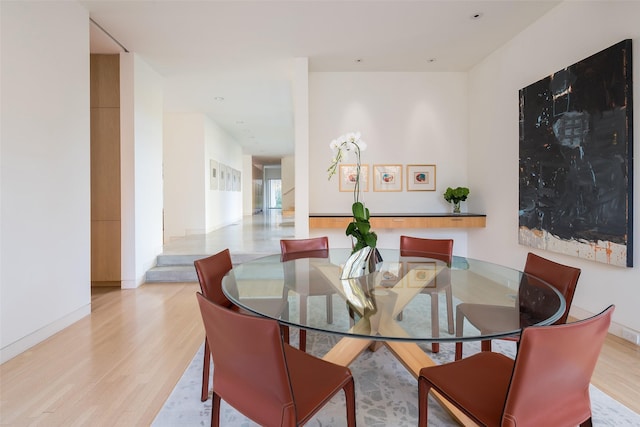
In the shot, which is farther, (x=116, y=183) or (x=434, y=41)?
(x=116, y=183)

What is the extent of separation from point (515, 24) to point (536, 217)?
2150 millimetres

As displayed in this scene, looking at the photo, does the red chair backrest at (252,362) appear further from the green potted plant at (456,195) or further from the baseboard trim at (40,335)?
the green potted plant at (456,195)

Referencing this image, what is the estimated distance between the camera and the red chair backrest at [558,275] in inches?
66.4

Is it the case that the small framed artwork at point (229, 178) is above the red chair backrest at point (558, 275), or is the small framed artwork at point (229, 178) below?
above

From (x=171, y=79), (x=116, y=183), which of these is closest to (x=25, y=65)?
(x=116, y=183)

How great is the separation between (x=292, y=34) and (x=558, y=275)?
3548 mm

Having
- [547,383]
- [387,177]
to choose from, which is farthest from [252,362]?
[387,177]

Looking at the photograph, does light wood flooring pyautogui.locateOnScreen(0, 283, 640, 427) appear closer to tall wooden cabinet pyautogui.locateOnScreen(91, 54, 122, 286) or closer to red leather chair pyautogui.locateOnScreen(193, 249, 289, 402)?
red leather chair pyautogui.locateOnScreen(193, 249, 289, 402)

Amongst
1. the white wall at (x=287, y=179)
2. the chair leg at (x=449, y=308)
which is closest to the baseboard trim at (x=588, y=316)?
A: the chair leg at (x=449, y=308)

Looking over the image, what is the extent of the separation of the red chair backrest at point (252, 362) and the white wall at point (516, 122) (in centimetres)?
300

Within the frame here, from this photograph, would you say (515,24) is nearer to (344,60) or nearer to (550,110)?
(550,110)

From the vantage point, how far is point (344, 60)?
459cm

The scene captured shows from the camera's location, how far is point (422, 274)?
7.05 ft

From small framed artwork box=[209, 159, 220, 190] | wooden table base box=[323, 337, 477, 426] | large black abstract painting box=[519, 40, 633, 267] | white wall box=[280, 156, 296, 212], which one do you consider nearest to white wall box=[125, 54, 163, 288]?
small framed artwork box=[209, 159, 220, 190]
